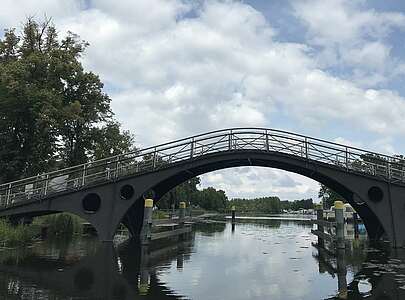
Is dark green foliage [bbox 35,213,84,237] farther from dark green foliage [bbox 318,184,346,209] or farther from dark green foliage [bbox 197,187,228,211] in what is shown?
dark green foliage [bbox 197,187,228,211]

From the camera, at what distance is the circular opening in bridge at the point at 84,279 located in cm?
1144

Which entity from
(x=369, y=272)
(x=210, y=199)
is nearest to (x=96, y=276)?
(x=369, y=272)

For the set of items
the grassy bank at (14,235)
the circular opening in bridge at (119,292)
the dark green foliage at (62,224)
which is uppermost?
the dark green foliage at (62,224)

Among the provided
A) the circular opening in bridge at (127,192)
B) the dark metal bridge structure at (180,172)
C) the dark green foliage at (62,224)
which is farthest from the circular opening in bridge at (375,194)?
the dark green foliage at (62,224)

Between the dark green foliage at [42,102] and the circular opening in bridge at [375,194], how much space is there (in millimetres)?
19620

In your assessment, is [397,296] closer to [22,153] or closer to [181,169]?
[181,169]

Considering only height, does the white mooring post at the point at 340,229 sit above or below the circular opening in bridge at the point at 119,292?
above

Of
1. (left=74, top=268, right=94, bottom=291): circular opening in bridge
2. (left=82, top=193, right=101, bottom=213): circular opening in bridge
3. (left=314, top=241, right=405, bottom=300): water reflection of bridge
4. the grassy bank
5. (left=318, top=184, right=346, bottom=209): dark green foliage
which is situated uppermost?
(left=318, top=184, right=346, bottom=209): dark green foliage

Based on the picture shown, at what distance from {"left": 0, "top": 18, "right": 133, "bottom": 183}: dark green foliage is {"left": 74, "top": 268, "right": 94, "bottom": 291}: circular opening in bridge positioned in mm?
17874

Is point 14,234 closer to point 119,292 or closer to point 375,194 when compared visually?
point 119,292

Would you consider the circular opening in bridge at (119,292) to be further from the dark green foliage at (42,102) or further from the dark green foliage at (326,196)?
the dark green foliage at (326,196)

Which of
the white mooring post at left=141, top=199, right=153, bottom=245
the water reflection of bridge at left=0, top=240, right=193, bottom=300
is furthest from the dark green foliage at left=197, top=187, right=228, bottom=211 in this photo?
the water reflection of bridge at left=0, top=240, right=193, bottom=300

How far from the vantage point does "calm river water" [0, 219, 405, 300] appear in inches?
425

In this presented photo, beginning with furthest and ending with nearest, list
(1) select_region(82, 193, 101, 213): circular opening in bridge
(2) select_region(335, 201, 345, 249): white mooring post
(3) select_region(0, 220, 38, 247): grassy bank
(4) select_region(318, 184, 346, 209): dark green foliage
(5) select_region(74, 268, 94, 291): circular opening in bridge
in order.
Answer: (4) select_region(318, 184, 346, 209): dark green foliage, (1) select_region(82, 193, 101, 213): circular opening in bridge, (2) select_region(335, 201, 345, 249): white mooring post, (3) select_region(0, 220, 38, 247): grassy bank, (5) select_region(74, 268, 94, 291): circular opening in bridge
